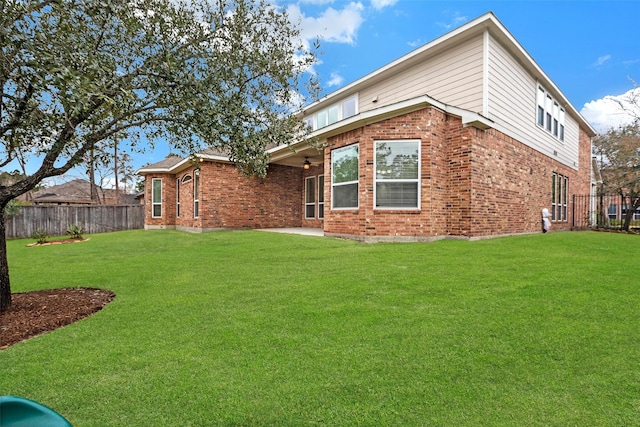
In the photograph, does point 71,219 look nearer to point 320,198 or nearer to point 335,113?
point 320,198

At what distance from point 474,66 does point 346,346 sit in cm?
939

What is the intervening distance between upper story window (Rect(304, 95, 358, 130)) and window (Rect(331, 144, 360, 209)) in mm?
4076

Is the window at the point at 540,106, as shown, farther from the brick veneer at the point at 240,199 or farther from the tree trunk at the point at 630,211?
the brick veneer at the point at 240,199

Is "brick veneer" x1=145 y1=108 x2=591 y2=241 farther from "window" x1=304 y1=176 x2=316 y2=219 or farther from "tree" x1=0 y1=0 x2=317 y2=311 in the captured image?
"window" x1=304 y1=176 x2=316 y2=219


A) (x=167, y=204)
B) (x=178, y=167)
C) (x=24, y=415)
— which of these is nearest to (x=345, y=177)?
(x=24, y=415)

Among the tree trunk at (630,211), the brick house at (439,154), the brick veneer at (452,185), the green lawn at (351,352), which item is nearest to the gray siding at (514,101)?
the brick house at (439,154)

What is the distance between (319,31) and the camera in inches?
198

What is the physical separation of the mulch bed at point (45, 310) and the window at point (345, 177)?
6319mm

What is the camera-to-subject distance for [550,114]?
508 inches

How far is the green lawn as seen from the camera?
182 cm

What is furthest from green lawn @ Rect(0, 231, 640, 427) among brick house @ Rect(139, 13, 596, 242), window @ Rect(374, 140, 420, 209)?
window @ Rect(374, 140, 420, 209)

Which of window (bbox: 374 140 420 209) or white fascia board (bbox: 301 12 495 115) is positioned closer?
window (bbox: 374 140 420 209)

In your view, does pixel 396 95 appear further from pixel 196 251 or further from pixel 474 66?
pixel 196 251

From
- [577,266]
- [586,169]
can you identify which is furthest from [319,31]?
[586,169]
